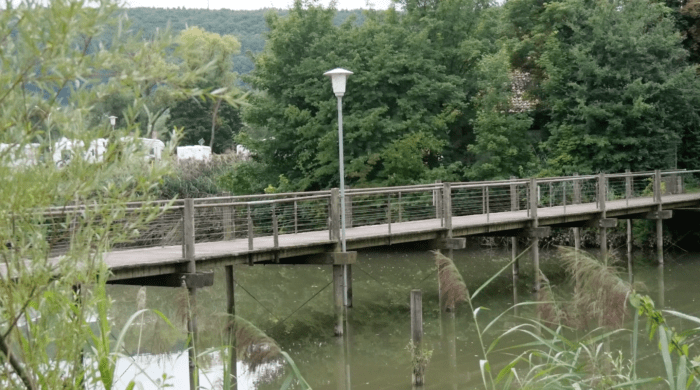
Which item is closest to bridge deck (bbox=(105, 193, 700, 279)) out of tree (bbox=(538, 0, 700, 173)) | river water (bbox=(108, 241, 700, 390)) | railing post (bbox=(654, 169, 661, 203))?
river water (bbox=(108, 241, 700, 390))

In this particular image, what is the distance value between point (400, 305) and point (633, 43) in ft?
42.5

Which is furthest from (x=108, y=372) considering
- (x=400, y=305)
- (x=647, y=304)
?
(x=400, y=305)

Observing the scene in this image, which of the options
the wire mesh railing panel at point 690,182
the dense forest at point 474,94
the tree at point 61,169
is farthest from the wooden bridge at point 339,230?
the dense forest at point 474,94

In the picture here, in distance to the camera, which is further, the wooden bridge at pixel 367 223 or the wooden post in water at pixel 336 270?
the wooden post in water at pixel 336 270

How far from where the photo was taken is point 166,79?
2.72m

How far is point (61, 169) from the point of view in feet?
9.49

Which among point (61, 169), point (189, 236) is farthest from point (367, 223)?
point (61, 169)

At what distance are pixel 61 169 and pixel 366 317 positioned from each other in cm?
1371

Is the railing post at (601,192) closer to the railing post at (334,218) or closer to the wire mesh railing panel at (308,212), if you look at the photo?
the wire mesh railing panel at (308,212)

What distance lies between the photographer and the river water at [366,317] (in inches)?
446

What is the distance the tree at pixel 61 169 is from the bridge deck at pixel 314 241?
23.4 feet

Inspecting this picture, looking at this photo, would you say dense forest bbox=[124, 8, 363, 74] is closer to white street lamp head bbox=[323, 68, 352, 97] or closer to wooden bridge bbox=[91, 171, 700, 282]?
wooden bridge bbox=[91, 171, 700, 282]

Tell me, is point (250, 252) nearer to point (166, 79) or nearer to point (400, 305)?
point (400, 305)

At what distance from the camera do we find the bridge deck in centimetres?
1141
